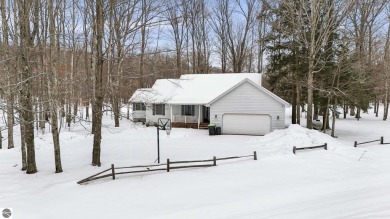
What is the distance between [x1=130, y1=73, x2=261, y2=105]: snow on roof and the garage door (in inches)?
131

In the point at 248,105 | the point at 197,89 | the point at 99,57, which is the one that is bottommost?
the point at 248,105

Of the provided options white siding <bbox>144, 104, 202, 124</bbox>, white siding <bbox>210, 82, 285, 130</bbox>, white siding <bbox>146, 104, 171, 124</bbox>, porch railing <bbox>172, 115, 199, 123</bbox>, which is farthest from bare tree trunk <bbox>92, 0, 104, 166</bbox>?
white siding <bbox>146, 104, 171, 124</bbox>

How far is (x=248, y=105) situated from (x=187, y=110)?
7.04 m

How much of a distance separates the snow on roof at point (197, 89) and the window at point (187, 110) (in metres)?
0.88

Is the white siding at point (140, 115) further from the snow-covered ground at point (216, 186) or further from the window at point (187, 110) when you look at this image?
the snow-covered ground at point (216, 186)

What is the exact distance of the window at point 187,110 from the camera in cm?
2816

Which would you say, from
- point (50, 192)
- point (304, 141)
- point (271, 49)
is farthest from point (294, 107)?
point (50, 192)

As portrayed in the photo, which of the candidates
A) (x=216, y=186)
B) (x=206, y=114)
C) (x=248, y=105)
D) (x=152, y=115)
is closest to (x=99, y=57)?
(x=216, y=186)

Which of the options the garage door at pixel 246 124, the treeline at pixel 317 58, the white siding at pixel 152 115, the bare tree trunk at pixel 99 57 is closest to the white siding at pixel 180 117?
the white siding at pixel 152 115

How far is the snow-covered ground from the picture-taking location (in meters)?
8.07

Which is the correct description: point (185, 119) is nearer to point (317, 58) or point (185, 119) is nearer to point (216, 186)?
point (317, 58)

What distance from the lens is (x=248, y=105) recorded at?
24.1 m

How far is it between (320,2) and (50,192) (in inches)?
802

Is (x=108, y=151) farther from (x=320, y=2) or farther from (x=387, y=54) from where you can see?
(x=387, y=54)
